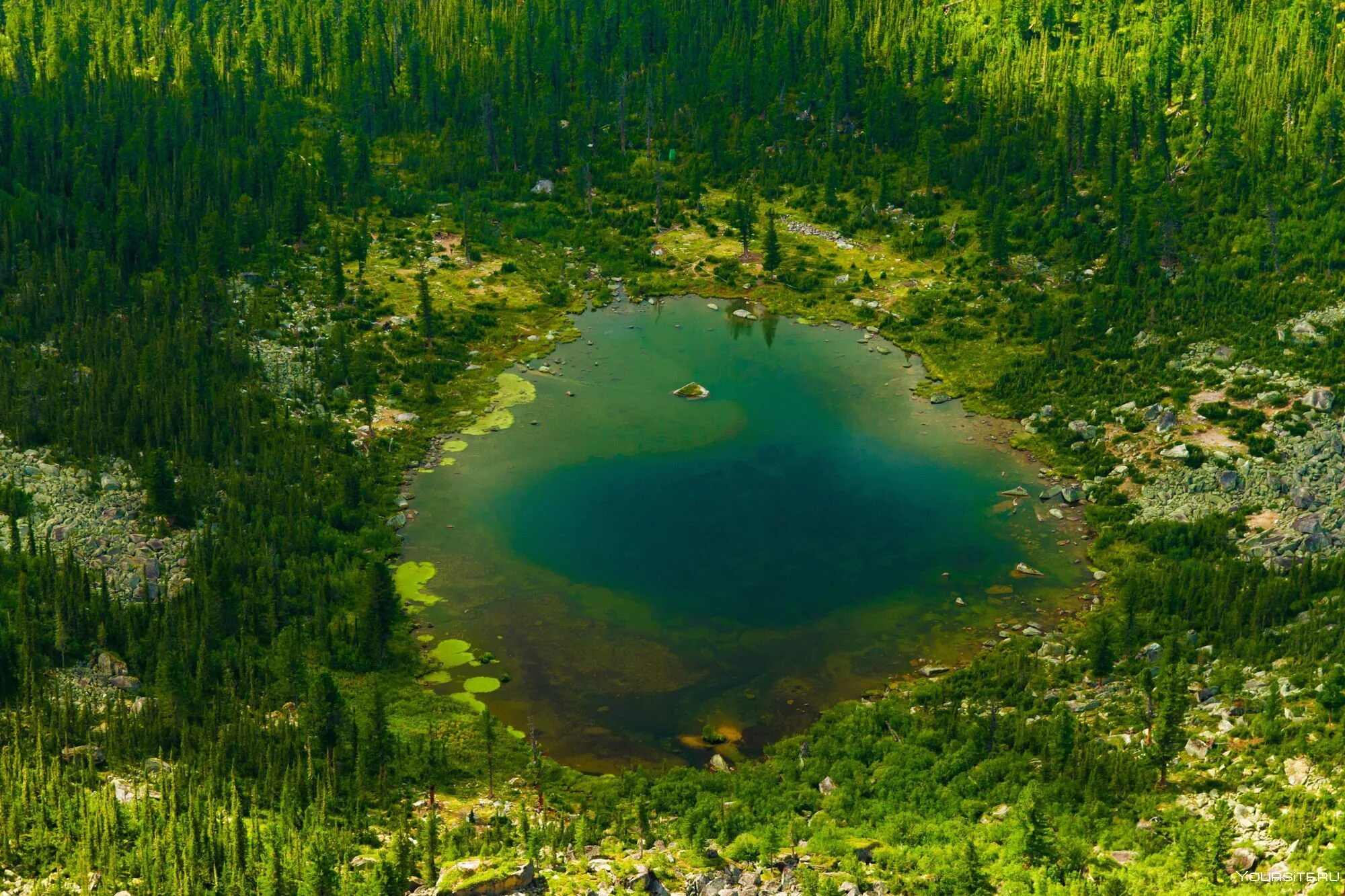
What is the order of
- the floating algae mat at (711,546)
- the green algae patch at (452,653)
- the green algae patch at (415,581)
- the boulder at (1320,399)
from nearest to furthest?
the floating algae mat at (711,546) < the green algae patch at (452,653) < the green algae patch at (415,581) < the boulder at (1320,399)

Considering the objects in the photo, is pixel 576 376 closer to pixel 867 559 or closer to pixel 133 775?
pixel 867 559

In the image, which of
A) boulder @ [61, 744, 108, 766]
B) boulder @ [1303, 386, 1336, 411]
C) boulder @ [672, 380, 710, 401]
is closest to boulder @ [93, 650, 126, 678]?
boulder @ [61, 744, 108, 766]

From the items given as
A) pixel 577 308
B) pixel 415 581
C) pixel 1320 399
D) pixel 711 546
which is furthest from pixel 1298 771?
pixel 577 308

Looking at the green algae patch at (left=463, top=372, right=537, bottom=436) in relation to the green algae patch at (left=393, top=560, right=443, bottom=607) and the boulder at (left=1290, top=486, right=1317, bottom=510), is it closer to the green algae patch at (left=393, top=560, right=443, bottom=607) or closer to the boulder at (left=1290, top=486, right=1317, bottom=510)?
the green algae patch at (left=393, top=560, right=443, bottom=607)

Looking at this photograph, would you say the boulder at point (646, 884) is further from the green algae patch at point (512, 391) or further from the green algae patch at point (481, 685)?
the green algae patch at point (512, 391)

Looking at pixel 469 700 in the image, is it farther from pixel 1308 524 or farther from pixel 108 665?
pixel 1308 524

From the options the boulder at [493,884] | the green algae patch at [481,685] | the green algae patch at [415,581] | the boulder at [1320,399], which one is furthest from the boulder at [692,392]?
the boulder at [493,884]

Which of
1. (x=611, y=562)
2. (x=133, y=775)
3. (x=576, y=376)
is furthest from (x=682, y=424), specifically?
(x=133, y=775)
